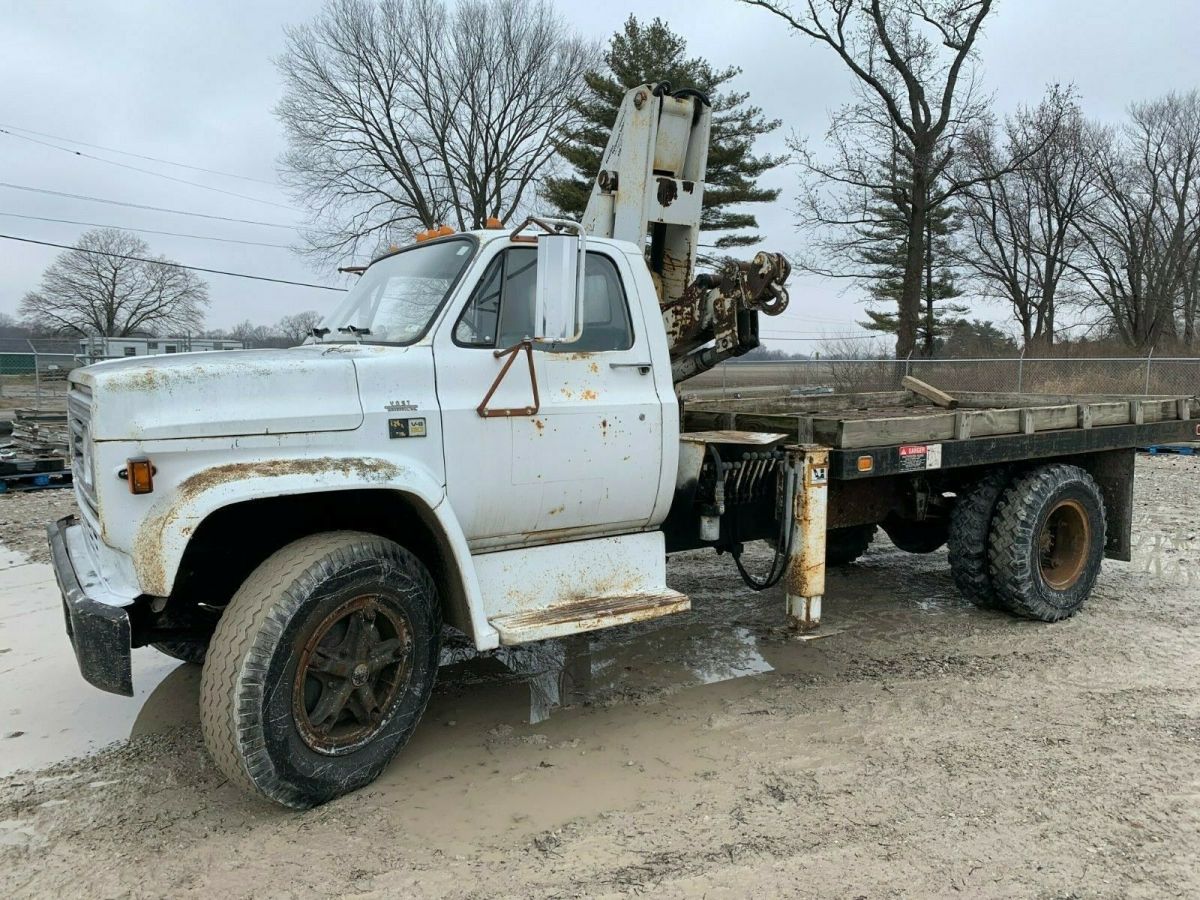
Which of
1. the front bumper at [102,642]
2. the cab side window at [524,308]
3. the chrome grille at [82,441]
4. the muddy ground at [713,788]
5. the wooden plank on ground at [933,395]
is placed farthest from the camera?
the wooden plank on ground at [933,395]

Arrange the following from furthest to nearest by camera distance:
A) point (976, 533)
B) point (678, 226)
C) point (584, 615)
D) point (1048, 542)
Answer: point (1048, 542) < point (976, 533) < point (678, 226) < point (584, 615)

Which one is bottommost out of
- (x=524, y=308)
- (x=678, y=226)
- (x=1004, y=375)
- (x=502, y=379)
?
(x=502, y=379)

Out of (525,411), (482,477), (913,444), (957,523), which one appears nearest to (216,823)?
(482,477)

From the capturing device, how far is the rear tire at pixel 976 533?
18.2ft

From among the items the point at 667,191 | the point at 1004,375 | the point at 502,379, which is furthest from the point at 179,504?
the point at 1004,375

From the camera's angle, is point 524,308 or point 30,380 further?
point 30,380

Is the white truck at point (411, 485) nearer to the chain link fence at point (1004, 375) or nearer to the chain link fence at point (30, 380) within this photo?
the chain link fence at point (1004, 375)

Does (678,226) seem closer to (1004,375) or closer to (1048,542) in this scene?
(1048,542)

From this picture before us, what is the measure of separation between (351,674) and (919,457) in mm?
3344

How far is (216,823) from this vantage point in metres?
3.28

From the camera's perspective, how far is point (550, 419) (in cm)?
383

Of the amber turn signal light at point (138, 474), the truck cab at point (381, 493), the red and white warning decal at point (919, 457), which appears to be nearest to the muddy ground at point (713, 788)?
the truck cab at point (381, 493)

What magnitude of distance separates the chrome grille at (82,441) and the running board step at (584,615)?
1.69m

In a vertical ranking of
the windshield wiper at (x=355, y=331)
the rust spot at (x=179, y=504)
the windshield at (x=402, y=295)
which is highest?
the windshield at (x=402, y=295)
